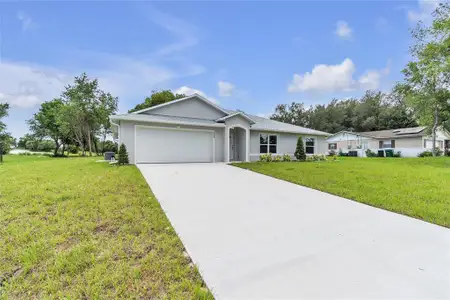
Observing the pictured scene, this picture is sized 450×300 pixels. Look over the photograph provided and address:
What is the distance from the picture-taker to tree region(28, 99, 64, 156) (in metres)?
32.5

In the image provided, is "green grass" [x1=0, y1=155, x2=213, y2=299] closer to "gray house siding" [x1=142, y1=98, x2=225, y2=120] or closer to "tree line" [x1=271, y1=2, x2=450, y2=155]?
"gray house siding" [x1=142, y1=98, x2=225, y2=120]

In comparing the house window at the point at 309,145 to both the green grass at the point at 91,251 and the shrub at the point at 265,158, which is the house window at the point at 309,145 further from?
the green grass at the point at 91,251

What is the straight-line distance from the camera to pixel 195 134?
14.0 metres

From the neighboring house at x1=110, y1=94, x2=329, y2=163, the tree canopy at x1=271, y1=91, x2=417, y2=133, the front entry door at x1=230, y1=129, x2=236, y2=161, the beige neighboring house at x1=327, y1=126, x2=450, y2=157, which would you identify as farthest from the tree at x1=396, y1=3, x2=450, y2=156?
the front entry door at x1=230, y1=129, x2=236, y2=161

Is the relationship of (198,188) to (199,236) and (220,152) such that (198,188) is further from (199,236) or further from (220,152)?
(220,152)

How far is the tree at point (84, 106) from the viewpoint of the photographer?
28.0 m

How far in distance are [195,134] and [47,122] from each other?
103 feet

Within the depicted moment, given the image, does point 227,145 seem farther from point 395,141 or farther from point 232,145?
point 395,141

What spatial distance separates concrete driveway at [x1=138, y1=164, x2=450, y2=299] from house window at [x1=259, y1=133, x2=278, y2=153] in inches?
426

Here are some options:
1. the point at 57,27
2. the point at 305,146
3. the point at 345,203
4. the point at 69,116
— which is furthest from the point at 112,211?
the point at 69,116

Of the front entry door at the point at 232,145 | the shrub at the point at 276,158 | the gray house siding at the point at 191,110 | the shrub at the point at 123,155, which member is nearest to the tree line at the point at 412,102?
the shrub at the point at 276,158

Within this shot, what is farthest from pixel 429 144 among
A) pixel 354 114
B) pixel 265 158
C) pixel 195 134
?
pixel 195 134

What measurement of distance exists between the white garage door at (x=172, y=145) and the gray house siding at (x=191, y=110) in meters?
1.65

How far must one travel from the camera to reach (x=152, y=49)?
44.7 ft
